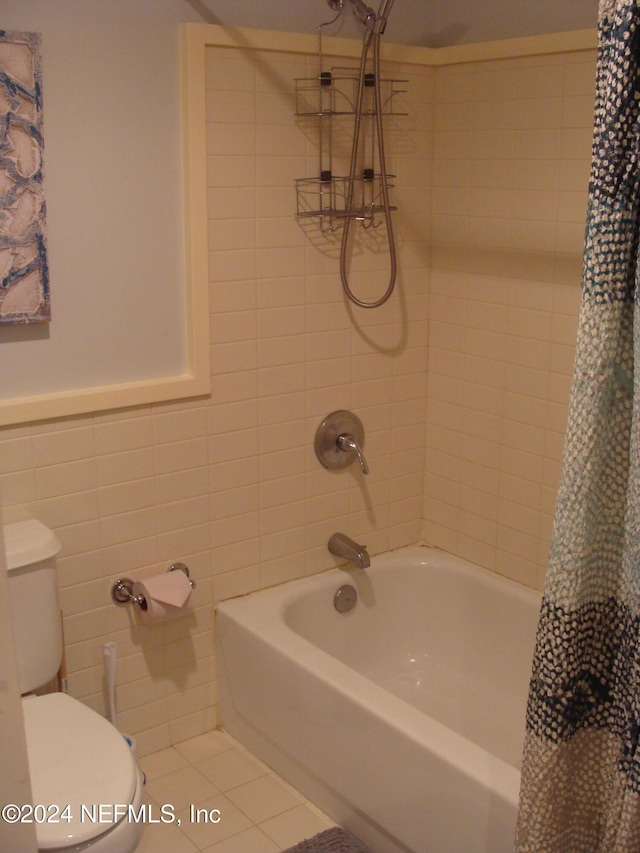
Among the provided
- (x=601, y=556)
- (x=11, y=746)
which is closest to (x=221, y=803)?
(x=11, y=746)

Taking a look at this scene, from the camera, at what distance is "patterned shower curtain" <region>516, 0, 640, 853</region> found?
1.30 m

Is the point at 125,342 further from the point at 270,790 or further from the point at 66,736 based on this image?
the point at 270,790

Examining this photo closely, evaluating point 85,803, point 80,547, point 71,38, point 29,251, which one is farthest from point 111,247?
point 85,803

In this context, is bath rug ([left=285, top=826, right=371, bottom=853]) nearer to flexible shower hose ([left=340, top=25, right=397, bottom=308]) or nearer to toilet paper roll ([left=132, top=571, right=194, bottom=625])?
toilet paper roll ([left=132, top=571, right=194, bottom=625])

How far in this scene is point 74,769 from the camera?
1982 millimetres

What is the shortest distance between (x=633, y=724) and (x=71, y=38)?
1.93 meters

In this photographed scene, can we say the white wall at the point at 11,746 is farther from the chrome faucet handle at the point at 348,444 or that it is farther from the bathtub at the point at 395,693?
the chrome faucet handle at the point at 348,444

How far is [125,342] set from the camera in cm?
248

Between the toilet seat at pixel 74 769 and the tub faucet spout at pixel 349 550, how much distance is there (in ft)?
3.27

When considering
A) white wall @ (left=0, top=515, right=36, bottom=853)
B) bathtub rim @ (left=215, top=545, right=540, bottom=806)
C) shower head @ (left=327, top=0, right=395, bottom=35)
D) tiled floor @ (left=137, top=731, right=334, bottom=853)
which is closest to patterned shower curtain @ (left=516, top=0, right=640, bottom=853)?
bathtub rim @ (left=215, top=545, right=540, bottom=806)

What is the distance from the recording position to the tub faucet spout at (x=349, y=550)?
288 centimetres

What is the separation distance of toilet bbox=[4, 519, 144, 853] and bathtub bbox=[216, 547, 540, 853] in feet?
1.82

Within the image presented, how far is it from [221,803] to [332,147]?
1898 millimetres

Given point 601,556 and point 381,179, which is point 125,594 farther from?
point 601,556
